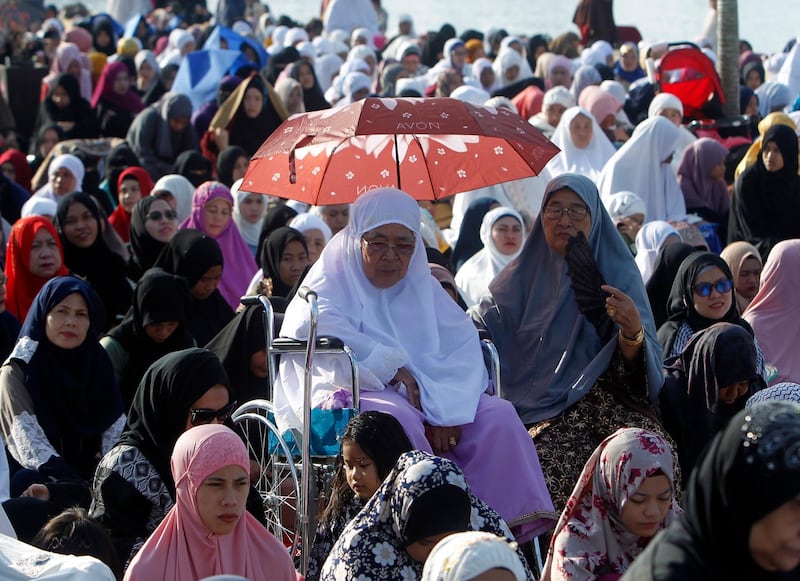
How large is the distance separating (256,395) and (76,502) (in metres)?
1.28

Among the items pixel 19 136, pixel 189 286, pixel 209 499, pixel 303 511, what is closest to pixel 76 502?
pixel 303 511

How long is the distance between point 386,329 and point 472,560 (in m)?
2.37

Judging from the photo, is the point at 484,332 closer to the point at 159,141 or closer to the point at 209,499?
the point at 209,499

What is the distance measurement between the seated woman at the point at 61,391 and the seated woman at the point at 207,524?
56.5 inches

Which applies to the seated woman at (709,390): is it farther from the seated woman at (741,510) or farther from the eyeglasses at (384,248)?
the seated woman at (741,510)

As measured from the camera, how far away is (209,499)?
3873mm

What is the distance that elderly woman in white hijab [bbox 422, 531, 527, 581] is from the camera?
2854 millimetres

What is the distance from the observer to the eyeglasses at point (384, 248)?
516 centimetres

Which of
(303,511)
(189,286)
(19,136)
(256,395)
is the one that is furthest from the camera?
(19,136)

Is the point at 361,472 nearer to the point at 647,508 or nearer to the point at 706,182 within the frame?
the point at 647,508

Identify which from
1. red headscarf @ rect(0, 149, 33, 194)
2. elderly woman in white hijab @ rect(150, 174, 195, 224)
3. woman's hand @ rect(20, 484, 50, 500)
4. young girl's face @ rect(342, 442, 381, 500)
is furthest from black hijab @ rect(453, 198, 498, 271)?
young girl's face @ rect(342, 442, 381, 500)

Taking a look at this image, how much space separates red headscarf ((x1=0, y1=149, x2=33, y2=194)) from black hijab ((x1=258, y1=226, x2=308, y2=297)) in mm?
4944

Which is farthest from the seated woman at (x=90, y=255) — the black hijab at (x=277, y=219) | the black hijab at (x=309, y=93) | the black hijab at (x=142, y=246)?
the black hijab at (x=309, y=93)

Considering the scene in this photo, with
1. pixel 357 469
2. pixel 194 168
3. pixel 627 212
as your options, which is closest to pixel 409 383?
pixel 357 469
